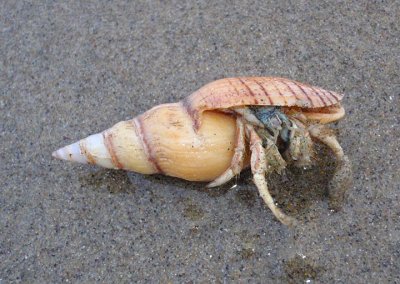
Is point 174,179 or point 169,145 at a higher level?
point 169,145

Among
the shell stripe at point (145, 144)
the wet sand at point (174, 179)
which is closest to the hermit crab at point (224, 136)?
the shell stripe at point (145, 144)

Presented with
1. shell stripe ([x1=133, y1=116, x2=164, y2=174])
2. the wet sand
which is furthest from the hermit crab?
the wet sand

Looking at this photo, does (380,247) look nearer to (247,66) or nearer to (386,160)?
(386,160)

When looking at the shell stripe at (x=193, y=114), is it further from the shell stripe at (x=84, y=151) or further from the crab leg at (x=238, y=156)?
the shell stripe at (x=84, y=151)

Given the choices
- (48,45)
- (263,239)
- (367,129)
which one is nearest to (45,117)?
(48,45)

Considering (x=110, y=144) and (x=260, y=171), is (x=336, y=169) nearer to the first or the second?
(x=260, y=171)

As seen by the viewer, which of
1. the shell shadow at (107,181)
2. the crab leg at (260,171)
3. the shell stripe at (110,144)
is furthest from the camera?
the shell shadow at (107,181)

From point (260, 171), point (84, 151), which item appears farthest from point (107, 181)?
point (260, 171)
